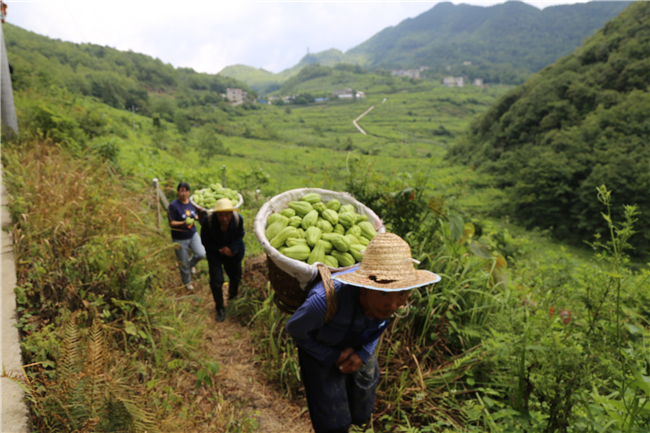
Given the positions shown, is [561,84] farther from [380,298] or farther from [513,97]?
[380,298]

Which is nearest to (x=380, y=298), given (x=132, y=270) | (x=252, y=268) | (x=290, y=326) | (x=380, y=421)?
(x=290, y=326)

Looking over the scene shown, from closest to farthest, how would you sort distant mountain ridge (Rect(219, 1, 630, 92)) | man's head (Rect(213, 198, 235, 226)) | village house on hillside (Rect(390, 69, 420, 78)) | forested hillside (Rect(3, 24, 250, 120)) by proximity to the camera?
man's head (Rect(213, 198, 235, 226))
forested hillside (Rect(3, 24, 250, 120))
distant mountain ridge (Rect(219, 1, 630, 92))
village house on hillside (Rect(390, 69, 420, 78))

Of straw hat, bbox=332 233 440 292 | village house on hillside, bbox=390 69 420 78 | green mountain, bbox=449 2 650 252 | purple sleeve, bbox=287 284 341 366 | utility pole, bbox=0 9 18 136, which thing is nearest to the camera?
straw hat, bbox=332 233 440 292

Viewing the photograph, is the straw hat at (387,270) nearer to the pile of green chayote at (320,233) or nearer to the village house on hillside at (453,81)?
the pile of green chayote at (320,233)

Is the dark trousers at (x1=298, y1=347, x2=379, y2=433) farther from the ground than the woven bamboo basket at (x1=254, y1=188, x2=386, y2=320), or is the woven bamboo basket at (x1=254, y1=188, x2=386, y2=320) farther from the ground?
the woven bamboo basket at (x1=254, y1=188, x2=386, y2=320)

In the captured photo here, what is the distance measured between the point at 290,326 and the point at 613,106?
1541 inches

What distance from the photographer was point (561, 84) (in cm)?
3484

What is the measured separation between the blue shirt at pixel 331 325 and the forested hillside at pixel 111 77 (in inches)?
595

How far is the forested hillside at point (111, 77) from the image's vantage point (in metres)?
30.4

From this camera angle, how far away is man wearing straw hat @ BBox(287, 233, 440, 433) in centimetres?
180

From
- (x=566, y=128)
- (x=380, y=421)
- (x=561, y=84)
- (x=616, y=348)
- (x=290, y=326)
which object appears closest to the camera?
(x=616, y=348)

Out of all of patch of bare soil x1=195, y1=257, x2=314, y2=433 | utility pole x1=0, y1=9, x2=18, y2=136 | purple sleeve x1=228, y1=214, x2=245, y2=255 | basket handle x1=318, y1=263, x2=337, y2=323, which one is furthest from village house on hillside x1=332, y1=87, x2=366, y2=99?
basket handle x1=318, y1=263, x2=337, y2=323

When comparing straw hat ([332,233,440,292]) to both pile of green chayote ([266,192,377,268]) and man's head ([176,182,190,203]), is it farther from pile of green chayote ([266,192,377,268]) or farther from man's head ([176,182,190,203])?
man's head ([176,182,190,203])

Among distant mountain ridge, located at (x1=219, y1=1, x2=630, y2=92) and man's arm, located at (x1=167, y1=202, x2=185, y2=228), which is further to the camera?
distant mountain ridge, located at (x1=219, y1=1, x2=630, y2=92)
